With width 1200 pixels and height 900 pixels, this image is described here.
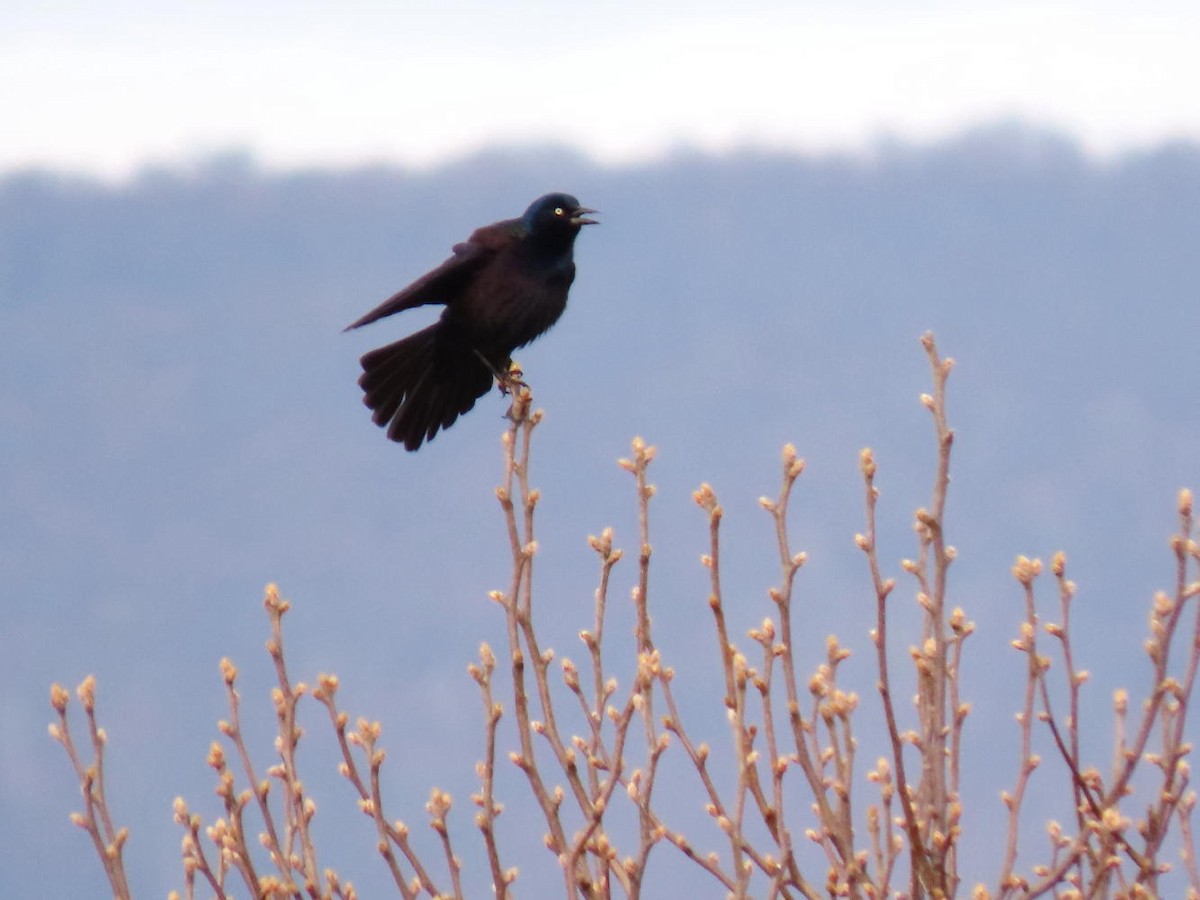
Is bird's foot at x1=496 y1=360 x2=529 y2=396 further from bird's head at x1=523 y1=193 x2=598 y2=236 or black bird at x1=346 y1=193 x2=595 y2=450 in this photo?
bird's head at x1=523 y1=193 x2=598 y2=236

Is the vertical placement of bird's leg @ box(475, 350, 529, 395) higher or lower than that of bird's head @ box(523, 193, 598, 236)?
lower

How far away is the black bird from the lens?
5262 millimetres

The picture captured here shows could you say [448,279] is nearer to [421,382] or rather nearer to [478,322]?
[478,322]

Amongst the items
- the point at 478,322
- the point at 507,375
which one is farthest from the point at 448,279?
the point at 507,375

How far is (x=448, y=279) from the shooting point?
518cm

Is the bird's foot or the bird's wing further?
the bird's foot

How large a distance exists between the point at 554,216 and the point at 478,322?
0.61m

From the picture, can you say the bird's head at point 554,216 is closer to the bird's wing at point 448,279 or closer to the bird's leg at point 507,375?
the bird's wing at point 448,279

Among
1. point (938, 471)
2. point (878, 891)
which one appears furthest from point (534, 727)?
point (938, 471)

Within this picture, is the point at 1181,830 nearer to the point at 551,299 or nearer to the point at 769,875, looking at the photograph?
the point at 769,875

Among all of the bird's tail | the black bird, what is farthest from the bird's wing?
the bird's tail

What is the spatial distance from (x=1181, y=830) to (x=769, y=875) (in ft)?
3.02

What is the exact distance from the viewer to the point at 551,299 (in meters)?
5.40

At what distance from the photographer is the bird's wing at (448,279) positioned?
466 centimetres
